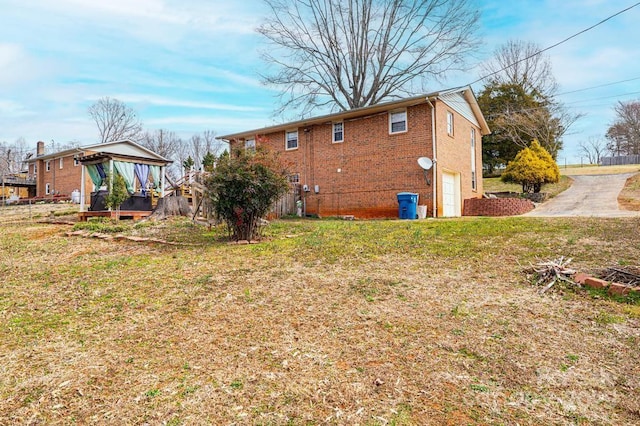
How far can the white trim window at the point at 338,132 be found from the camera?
16641 mm

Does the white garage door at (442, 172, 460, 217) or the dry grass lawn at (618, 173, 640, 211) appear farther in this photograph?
the white garage door at (442, 172, 460, 217)

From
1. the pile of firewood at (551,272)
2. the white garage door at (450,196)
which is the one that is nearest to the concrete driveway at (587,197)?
the white garage door at (450,196)

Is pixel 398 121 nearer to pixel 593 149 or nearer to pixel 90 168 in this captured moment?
pixel 90 168

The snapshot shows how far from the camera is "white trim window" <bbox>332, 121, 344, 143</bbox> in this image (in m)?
16.6

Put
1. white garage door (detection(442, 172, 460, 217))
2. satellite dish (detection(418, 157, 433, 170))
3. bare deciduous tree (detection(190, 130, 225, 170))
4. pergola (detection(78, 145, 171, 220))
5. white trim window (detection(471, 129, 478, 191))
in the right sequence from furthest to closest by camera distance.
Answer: bare deciduous tree (detection(190, 130, 225, 170)) → white trim window (detection(471, 129, 478, 191)) → white garage door (detection(442, 172, 460, 217)) → satellite dish (detection(418, 157, 433, 170)) → pergola (detection(78, 145, 171, 220))

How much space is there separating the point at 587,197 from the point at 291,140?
15.2m

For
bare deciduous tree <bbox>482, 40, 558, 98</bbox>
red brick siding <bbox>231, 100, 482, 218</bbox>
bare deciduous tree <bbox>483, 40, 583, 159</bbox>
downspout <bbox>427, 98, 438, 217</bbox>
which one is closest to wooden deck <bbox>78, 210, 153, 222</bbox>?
red brick siding <bbox>231, 100, 482, 218</bbox>

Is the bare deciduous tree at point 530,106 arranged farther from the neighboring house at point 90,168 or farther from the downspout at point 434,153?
the neighboring house at point 90,168

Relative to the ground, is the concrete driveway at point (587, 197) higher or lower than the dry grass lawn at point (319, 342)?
higher

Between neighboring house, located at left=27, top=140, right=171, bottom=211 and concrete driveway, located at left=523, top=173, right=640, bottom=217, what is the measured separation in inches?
622

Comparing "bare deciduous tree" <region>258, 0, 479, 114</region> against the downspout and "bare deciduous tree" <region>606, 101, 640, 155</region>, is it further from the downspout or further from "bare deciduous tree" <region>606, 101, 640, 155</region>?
"bare deciduous tree" <region>606, 101, 640, 155</region>

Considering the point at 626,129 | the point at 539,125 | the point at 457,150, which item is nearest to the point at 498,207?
the point at 457,150

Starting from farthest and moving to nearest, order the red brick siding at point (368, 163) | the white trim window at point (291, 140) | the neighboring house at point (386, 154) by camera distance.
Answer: the white trim window at point (291, 140) → the red brick siding at point (368, 163) → the neighboring house at point (386, 154)

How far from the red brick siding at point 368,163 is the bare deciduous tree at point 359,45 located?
9.00m
